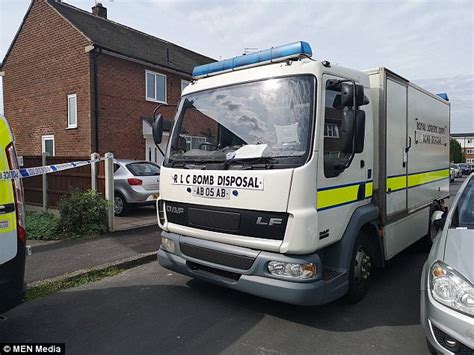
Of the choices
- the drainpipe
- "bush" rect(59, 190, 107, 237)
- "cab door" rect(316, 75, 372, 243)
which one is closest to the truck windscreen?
"cab door" rect(316, 75, 372, 243)

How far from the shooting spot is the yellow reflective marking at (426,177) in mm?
5634

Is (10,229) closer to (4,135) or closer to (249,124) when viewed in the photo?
(4,135)

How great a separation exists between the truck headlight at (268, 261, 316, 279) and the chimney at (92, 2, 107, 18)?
1971 centimetres

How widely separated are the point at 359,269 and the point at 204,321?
1.75m

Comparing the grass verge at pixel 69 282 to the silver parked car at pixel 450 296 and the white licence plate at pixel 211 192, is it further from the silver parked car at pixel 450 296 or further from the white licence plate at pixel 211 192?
the silver parked car at pixel 450 296

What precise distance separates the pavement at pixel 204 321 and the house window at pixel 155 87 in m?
12.6

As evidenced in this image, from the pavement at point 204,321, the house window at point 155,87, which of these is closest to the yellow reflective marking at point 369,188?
the pavement at point 204,321

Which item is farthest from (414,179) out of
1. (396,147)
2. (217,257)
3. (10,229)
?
(10,229)

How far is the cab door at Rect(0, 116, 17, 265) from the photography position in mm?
2994

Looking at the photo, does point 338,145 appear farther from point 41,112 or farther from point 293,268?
point 41,112

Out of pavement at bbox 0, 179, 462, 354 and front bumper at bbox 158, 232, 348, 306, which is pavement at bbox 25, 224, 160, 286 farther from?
front bumper at bbox 158, 232, 348, 306

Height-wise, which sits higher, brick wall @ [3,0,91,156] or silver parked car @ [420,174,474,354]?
brick wall @ [3,0,91,156]

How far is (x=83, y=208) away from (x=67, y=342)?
4310mm

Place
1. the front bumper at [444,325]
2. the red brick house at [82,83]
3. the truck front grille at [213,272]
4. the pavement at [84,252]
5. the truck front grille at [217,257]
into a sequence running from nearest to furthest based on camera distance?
the front bumper at [444,325] → the truck front grille at [217,257] → the truck front grille at [213,272] → the pavement at [84,252] → the red brick house at [82,83]
